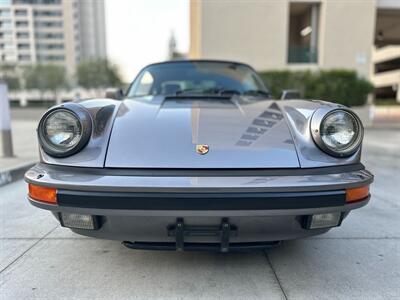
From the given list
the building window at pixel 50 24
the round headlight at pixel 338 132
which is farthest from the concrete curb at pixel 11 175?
the building window at pixel 50 24

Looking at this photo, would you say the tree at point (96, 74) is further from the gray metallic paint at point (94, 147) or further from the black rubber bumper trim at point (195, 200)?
the black rubber bumper trim at point (195, 200)

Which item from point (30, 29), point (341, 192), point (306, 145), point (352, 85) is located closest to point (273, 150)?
point (306, 145)

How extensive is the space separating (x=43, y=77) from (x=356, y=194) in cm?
4654

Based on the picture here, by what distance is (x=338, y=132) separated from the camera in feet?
5.80

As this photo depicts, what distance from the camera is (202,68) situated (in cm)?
328

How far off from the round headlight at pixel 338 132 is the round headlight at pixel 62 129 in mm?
1294

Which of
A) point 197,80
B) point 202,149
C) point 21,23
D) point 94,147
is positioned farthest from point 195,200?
point 21,23

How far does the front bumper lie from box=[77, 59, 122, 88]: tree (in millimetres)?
41679

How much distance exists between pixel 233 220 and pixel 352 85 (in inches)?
479

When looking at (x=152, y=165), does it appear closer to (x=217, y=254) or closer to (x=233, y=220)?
(x=233, y=220)

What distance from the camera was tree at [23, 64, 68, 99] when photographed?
4162 centimetres

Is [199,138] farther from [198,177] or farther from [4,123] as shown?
[4,123]

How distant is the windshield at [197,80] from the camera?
299 centimetres

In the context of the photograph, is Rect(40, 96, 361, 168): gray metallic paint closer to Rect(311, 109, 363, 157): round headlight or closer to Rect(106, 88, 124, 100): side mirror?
Rect(311, 109, 363, 157): round headlight
